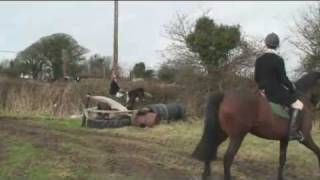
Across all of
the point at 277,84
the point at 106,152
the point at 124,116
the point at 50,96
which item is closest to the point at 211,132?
the point at 277,84

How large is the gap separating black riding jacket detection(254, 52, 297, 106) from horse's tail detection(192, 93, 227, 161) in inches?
32.1

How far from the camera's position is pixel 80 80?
31250 millimetres

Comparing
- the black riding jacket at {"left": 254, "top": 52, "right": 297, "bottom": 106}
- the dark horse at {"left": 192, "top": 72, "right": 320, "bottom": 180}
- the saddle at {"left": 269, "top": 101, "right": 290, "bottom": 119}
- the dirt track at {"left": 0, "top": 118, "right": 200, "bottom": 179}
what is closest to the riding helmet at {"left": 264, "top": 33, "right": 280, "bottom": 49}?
the black riding jacket at {"left": 254, "top": 52, "right": 297, "bottom": 106}

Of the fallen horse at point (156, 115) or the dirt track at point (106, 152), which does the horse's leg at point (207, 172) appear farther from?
the fallen horse at point (156, 115)

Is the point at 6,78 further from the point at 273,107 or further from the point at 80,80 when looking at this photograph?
the point at 273,107

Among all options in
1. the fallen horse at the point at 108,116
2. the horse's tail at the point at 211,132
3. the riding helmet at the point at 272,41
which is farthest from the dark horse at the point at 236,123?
the fallen horse at the point at 108,116

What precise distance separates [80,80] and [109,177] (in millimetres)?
20444

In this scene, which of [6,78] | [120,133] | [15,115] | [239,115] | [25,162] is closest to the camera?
[239,115]

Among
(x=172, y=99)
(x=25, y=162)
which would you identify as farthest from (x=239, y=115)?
(x=172, y=99)

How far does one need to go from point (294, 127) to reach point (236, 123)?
128 cm

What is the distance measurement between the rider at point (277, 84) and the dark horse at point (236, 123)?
16 cm

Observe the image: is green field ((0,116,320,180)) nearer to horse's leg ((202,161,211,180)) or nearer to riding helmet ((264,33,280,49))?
horse's leg ((202,161,211,180))

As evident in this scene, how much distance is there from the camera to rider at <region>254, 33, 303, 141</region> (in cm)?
1101

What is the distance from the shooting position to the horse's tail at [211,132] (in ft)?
35.7
